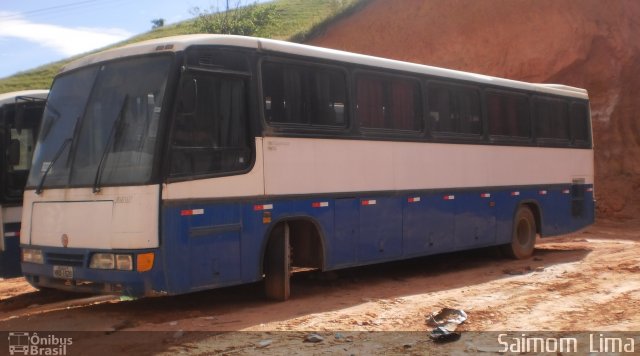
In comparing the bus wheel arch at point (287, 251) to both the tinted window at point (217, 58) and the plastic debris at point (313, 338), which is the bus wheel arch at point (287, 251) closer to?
the plastic debris at point (313, 338)

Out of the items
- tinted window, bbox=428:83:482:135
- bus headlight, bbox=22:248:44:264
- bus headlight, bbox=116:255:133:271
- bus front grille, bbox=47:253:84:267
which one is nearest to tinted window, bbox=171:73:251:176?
bus headlight, bbox=116:255:133:271

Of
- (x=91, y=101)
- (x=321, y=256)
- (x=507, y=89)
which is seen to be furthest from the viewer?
(x=507, y=89)

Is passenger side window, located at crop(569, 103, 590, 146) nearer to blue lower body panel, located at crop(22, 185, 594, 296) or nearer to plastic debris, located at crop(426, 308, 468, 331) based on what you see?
blue lower body panel, located at crop(22, 185, 594, 296)

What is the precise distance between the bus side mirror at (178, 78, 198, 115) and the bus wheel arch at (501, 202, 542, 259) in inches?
318

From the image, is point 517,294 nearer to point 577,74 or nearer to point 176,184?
point 176,184

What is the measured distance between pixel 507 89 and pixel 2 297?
9.78 metres

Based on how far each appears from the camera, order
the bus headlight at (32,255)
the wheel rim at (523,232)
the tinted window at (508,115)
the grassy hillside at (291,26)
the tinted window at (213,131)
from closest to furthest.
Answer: the tinted window at (213,131), the bus headlight at (32,255), the tinted window at (508,115), the wheel rim at (523,232), the grassy hillside at (291,26)

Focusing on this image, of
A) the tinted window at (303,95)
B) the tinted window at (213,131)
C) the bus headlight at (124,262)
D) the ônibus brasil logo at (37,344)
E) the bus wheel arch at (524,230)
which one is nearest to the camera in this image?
the ônibus brasil logo at (37,344)

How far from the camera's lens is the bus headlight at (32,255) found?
8.09 meters

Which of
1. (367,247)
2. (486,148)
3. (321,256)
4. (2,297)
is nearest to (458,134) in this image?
(486,148)

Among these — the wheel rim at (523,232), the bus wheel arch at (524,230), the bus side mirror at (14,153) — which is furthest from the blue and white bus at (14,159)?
the wheel rim at (523,232)

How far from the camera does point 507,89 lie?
13.4 meters

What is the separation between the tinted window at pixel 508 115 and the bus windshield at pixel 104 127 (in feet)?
23.6

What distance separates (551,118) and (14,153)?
10.6m
